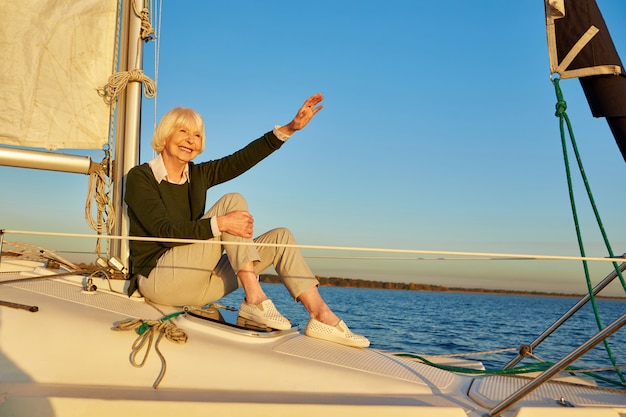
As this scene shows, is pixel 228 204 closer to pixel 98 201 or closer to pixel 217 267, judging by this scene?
pixel 217 267

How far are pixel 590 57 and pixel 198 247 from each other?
211 cm

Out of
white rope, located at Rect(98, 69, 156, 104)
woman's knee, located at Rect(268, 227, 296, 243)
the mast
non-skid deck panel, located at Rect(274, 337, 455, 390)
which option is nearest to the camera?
non-skid deck panel, located at Rect(274, 337, 455, 390)

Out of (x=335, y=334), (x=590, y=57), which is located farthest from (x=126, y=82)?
(x=590, y=57)

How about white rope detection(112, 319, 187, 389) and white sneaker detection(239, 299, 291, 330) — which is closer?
white rope detection(112, 319, 187, 389)

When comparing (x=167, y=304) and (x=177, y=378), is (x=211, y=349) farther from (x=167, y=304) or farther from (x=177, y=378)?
(x=167, y=304)

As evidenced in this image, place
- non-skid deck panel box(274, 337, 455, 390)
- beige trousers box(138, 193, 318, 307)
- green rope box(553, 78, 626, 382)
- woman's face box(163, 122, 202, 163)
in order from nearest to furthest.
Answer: non-skid deck panel box(274, 337, 455, 390), green rope box(553, 78, 626, 382), beige trousers box(138, 193, 318, 307), woman's face box(163, 122, 202, 163)

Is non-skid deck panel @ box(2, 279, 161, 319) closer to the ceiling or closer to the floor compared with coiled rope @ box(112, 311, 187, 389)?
closer to the ceiling

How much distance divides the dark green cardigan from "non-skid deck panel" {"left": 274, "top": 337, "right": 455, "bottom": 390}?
702 millimetres

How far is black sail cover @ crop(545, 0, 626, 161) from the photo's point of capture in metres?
2.33

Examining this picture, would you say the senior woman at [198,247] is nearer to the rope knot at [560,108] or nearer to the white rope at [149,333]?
the white rope at [149,333]

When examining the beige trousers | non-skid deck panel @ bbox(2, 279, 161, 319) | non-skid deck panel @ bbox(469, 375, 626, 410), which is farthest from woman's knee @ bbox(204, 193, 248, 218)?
non-skid deck panel @ bbox(469, 375, 626, 410)

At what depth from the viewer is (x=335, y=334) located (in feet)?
8.64

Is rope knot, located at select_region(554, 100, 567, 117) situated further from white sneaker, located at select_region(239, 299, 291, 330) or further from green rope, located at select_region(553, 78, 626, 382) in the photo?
white sneaker, located at select_region(239, 299, 291, 330)

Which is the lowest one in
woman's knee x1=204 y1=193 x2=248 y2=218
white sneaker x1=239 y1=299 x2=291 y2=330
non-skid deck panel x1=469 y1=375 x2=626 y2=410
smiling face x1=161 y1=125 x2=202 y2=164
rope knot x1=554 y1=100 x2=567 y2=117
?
non-skid deck panel x1=469 y1=375 x2=626 y2=410
